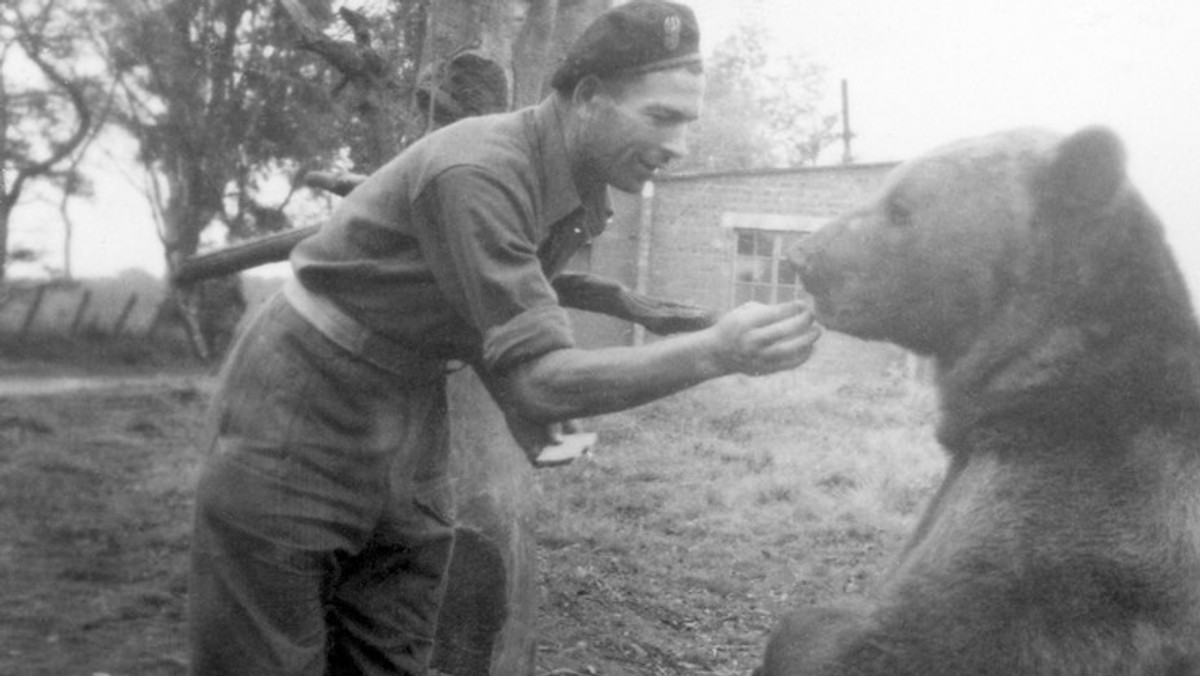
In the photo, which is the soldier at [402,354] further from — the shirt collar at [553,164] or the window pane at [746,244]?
the window pane at [746,244]

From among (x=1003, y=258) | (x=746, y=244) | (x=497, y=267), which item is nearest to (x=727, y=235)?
(x=746, y=244)

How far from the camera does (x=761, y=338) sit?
200 cm

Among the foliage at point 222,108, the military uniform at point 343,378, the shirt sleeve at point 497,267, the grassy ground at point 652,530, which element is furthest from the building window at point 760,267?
the shirt sleeve at point 497,267

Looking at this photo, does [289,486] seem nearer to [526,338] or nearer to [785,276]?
[526,338]

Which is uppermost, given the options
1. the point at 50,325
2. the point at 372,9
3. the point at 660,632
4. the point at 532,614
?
the point at 372,9

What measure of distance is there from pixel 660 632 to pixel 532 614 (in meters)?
1.21

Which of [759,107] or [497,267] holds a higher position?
[759,107]

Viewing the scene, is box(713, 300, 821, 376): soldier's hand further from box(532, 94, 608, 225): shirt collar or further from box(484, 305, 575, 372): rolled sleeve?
box(532, 94, 608, 225): shirt collar

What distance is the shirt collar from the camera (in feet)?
7.92

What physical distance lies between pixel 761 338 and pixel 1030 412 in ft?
2.11

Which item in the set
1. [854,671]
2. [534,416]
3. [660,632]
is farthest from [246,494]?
[660,632]

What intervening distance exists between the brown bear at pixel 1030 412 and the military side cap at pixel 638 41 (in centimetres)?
53

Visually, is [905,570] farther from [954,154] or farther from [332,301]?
[332,301]

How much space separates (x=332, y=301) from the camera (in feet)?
8.30
